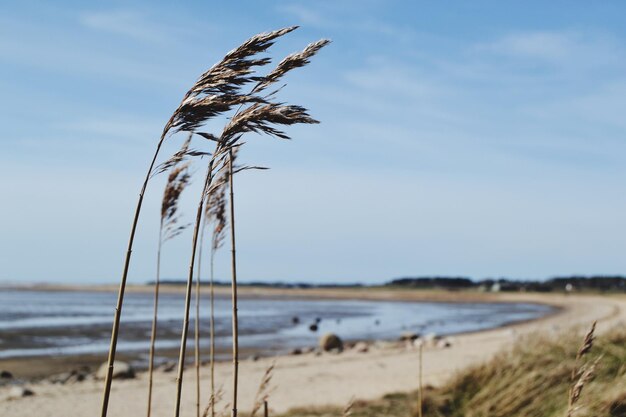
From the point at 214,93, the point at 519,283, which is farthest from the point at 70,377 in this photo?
the point at 519,283

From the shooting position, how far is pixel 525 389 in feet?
26.2

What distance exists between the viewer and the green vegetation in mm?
6891

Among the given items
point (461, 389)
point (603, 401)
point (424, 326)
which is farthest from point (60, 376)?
point (424, 326)

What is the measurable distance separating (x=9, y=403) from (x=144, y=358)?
920 cm

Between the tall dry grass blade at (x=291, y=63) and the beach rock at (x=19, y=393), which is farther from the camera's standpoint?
the beach rock at (x=19, y=393)

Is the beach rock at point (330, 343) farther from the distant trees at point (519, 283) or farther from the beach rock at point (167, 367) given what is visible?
the distant trees at point (519, 283)

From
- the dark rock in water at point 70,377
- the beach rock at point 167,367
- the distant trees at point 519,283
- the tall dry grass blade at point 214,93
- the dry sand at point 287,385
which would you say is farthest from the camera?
the distant trees at point 519,283

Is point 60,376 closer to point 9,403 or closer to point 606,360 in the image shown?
point 9,403

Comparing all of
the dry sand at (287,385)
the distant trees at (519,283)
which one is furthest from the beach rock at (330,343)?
the distant trees at (519,283)

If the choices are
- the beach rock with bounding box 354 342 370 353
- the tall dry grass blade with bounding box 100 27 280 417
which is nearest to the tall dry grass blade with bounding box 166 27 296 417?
the tall dry grass blade with bounding box 100 27 280 417

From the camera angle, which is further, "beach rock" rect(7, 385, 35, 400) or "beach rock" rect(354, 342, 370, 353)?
"beach rock" rect(354, 342, 370, 353)

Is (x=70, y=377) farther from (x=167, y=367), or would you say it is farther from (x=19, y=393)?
(x=19, y=393)

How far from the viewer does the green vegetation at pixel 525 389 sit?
689cm

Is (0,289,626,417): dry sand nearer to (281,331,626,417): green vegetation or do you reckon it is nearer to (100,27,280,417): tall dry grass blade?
(281,331,626,417): green vegetation
